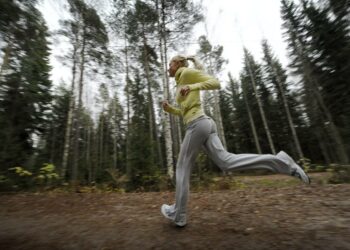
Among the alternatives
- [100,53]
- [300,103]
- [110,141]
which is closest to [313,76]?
[300,103]

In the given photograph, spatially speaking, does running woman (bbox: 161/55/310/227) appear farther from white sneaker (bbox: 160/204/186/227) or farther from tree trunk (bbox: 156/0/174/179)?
tree trunk (bbox: 156/0/174/179)

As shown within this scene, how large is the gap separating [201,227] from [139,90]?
21.0 metres

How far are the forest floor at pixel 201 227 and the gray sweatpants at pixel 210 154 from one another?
0.44 metres

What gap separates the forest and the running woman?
9.67 feet

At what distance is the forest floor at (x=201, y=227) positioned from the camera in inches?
91.7

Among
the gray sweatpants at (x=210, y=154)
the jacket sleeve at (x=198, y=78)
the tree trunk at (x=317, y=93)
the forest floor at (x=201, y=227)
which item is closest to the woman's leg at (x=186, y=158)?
the gray sweatpants at (x=210, y=154)

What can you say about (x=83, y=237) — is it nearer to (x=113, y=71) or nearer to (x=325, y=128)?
(x=113, y=71)

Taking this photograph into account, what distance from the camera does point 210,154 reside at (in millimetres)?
2600

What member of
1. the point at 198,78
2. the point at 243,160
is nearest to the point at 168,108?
the point at 198,78

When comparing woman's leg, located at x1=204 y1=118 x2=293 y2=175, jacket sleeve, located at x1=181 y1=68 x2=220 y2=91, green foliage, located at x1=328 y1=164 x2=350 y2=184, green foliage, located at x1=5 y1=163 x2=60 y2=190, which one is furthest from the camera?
green foliage, located at x1=5 y1=163 x2=60 y2=190

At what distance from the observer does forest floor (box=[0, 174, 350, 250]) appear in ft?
7.64

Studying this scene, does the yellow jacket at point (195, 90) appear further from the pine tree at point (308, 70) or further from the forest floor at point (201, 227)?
the pine tree at point (308, 70)

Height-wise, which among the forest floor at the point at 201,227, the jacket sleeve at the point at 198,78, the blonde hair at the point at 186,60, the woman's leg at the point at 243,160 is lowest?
the forest floor at the point at 201,227

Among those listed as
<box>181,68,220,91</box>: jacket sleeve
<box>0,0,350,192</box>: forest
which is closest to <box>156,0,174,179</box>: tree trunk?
<box>0,0,350,192</box>: forest
